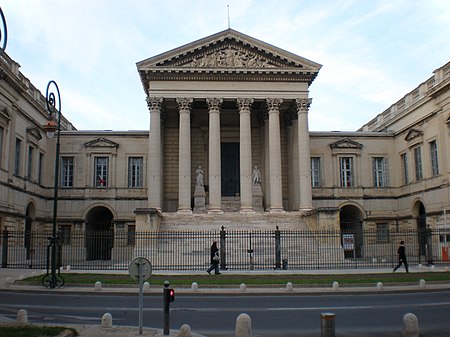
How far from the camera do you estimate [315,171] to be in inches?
1961

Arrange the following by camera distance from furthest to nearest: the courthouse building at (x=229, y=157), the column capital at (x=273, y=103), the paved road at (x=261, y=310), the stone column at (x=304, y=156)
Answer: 1. the column capital at (x=273, y=103)
2. the stone column at (x=304, y=156)
3. the courthouse building at (x=229, y=157)
4. the paved road at (x=261, y=310)

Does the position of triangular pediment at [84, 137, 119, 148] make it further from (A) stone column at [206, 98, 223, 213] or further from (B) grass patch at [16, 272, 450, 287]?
(B) grass patch at [16, 272, 450, 287]

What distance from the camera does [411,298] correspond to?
57.2 ft

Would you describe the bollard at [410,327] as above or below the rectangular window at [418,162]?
below

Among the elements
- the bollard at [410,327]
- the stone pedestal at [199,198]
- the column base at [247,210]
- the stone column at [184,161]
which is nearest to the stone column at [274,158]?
the column base at [247,210]

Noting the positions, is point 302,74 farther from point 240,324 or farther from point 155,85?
point 240,324

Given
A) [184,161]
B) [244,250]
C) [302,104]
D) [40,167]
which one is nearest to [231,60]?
[302,104]

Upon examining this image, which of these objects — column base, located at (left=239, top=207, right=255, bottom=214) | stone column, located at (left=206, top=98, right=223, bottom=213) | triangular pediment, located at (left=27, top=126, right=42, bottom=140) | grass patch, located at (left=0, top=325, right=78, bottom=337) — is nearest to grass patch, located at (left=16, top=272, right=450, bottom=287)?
grass patch, located at (left=0, top=325, right=78, bottom=337)

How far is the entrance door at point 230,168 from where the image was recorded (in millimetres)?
48812

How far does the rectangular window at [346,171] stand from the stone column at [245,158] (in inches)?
453

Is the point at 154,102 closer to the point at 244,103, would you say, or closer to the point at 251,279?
the point at 244,103

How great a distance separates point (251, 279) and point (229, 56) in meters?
25.5

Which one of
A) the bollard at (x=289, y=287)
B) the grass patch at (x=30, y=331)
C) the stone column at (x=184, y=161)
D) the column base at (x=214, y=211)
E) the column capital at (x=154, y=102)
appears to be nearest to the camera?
the grass patch at (x=30, y=331)

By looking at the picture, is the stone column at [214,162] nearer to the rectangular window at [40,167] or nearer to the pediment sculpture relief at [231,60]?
the pediment sculpture relief at [231,60]
